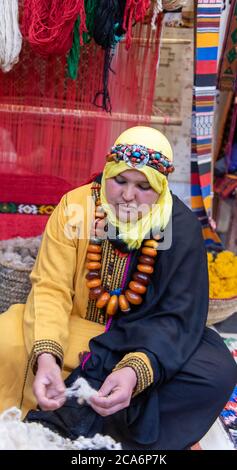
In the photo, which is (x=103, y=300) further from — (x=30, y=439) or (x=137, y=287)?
(x=30, y=439)

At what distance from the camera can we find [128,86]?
282 centimetres

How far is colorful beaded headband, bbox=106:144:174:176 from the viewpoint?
6.08 feet

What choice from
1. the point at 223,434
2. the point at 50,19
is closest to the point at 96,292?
the point at 223,434

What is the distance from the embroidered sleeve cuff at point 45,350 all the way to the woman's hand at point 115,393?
199mm

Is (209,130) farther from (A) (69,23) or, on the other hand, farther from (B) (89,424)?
(B) (89,424)

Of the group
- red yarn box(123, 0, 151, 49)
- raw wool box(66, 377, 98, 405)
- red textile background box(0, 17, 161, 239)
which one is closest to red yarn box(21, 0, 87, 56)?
red yarn box(123, 0, 151, 49)

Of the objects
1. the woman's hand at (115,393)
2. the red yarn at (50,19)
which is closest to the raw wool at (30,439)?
the woman's hand at (115,393)

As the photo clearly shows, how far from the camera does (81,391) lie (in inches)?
68.2

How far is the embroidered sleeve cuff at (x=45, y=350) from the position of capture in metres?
1.82

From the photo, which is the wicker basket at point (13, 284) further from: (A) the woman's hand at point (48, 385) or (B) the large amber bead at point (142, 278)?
(A) the woman's hand at point (48, 385)

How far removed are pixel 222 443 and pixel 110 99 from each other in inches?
65.3

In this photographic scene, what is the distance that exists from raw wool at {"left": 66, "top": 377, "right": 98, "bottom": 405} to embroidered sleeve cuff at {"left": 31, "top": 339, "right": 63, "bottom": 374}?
110mm

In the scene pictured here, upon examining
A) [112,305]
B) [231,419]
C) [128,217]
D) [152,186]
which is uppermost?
[152,186]

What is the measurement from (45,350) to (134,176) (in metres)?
0.63
